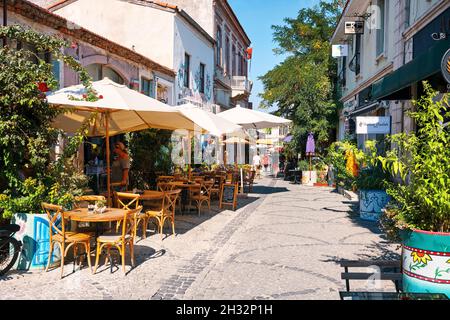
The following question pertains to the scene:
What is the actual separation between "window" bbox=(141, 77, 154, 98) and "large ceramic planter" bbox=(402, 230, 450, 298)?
1190 centimetres

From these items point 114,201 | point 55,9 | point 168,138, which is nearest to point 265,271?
point 114,201

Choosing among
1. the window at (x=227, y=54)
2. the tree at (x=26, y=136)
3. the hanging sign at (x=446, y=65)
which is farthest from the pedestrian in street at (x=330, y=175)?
the tree at (x=26, y=136)

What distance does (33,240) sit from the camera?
5242mm

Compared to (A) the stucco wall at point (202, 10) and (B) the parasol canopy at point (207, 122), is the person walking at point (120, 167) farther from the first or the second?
(A) the stucco wall at point (202, 10)

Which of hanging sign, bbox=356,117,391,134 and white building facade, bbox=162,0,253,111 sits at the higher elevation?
white building facade, bbox=162,0,253,111

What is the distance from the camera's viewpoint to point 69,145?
6.16 m

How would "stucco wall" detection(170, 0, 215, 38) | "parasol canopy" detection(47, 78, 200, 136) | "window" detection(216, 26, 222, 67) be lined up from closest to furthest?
"parasol canopy" detection(47, 78, 200, 136) → "stucco wall" detection(170, 0, 215, 38) → "window" detection(216, 26, 222, 67)

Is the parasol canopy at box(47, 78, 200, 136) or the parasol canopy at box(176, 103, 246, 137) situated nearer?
the parasol canopy at box(47, 78, 200, 136)

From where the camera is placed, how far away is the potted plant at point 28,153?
5.24 meters

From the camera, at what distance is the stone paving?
4.52 metres

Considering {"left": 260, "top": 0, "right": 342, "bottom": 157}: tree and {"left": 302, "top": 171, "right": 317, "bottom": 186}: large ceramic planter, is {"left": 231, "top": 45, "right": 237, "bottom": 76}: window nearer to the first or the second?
{"left": 260, "top": 0, "right": 342, "bottom": 157}: tree

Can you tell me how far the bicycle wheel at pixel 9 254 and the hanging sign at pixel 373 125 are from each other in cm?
801

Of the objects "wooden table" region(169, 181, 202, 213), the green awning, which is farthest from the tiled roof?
the green awning

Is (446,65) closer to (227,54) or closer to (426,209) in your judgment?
(426,209)
